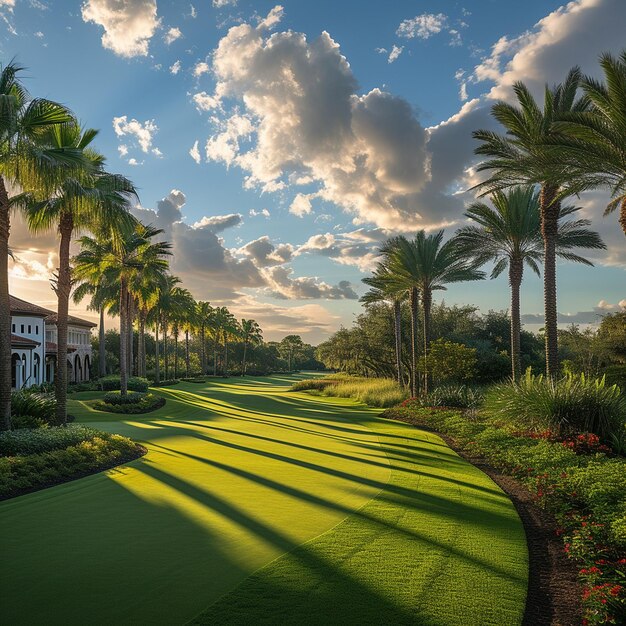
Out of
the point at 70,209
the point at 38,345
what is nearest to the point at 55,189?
the point at 70,209

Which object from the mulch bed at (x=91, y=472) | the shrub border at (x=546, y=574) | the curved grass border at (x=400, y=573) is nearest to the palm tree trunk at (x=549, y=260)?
the shrub border at (x=546, y=574)

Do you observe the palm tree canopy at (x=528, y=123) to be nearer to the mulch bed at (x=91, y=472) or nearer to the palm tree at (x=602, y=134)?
the palm tree at (x=602, y=134)

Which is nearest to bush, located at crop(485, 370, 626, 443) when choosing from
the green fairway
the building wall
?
the green fairway

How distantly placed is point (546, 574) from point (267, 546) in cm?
393

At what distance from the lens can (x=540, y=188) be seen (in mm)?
21703

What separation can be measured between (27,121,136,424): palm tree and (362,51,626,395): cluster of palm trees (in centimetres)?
1576

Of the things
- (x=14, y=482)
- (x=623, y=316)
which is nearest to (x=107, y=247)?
(x=14, y=482)

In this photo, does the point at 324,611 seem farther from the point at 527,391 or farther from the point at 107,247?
the point at 107,247

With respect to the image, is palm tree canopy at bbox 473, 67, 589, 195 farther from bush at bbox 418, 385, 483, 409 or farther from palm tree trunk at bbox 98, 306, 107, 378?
palm tree trunk at bbox 98, 306, 107, 378

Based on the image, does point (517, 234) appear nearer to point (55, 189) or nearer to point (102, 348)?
point (55, 189)

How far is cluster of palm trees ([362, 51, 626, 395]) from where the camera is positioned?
14.7 meters

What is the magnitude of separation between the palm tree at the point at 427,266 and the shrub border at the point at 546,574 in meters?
23.0

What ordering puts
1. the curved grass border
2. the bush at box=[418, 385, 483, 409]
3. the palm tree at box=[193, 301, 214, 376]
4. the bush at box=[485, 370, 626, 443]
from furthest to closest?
the palm tree at box=[193, 301, 214, 376]
the bush at box=[418, 385, 483, 409]
the bush at box=[485, 370, 626, 443]
the curved grass border

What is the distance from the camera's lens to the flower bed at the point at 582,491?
18.7ft
